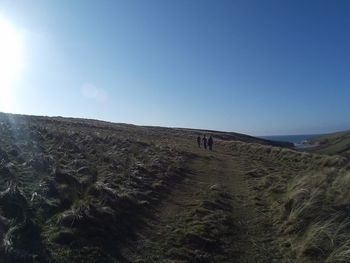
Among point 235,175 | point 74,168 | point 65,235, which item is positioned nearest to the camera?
point 65,235

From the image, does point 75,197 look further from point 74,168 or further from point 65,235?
point 74,168

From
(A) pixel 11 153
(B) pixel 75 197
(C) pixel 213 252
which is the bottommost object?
(C) pixel 213 252

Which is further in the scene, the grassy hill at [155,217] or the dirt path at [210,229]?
the dirt path at [210,229]

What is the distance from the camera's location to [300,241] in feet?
28.9

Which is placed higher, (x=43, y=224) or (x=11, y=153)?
(x=11, y=153)

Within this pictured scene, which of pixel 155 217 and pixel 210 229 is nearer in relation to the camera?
pixel 210 229

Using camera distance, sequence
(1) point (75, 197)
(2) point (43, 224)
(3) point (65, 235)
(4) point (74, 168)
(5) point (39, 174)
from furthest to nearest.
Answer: (4) point (74, 168), (5) point (39, 174), (1) point (75, 197), (2) point (43, 224), (3) point (65, 235)

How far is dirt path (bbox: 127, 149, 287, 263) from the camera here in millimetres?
8219

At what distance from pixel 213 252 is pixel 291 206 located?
4457 millimetres

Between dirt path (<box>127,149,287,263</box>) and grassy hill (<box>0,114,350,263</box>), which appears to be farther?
dirt path (<box>127,149,287,263</box>)

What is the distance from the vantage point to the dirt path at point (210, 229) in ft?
27.0

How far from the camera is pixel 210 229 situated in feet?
33.1

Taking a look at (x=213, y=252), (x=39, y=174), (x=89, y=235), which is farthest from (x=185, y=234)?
(x=39, y=174)

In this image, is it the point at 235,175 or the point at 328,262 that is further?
the point at 235,175
